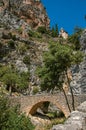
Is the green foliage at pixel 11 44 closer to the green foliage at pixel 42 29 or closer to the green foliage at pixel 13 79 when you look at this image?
the green foliage at pixel 13 79

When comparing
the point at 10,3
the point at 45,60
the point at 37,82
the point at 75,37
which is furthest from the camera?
the point at 10,3

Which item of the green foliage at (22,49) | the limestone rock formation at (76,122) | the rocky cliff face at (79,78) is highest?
the green foliage at (22,49)

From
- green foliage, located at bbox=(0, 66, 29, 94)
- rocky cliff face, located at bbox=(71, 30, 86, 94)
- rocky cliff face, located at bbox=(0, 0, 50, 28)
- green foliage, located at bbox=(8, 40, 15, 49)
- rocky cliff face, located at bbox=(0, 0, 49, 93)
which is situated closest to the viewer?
rocky cliff face, located at bbox=(71, 30, 86, 94)

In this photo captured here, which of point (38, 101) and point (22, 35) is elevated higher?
point (22, 35)

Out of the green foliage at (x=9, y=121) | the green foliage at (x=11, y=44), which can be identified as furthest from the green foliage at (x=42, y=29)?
the green foliage at (x=9, y=121)

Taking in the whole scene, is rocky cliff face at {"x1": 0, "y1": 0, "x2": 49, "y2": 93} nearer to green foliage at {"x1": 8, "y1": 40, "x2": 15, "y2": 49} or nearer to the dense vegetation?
green foliage at {"x1": 8, "y1": 40, "x2": 15, "y2": 49}

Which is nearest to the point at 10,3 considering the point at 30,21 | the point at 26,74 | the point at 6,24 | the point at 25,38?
the point at 30,21

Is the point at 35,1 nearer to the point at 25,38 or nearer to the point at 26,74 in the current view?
the point at 25,38

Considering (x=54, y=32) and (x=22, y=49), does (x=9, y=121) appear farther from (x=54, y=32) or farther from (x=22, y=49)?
(x=54, y=32)

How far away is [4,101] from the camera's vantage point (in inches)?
522

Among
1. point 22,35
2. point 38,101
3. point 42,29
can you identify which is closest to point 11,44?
point 22,35

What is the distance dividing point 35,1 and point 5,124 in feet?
288

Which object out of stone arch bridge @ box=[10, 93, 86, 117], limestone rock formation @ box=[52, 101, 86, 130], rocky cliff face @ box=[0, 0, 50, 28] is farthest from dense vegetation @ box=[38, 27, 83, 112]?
rocky cliff face @ box=[0, 0, 50, 28]

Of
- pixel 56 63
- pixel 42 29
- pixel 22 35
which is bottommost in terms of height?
pixel 56 63
